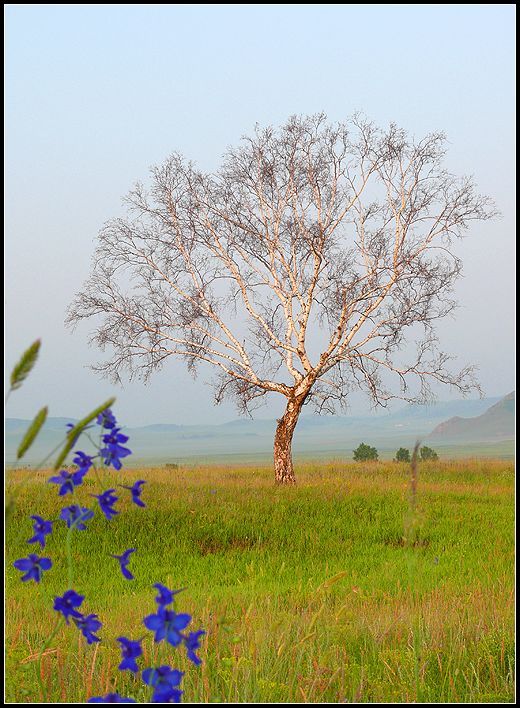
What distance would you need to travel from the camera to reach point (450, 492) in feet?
47.5

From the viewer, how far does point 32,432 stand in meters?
1.74

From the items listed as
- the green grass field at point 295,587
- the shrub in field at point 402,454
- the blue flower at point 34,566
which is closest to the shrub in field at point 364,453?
the shrub in field at point 402,454

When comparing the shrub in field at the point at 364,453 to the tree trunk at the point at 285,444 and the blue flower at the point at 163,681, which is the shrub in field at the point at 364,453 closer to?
the tree trunk at the point at 285,444

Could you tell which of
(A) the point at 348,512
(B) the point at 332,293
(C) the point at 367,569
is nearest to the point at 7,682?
(C) the point at 367,569

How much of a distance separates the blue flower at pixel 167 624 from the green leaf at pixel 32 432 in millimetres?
522

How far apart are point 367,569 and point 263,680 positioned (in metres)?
5.69

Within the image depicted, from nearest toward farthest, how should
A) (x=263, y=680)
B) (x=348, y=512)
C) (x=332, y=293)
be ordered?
(x=263, y=680) < (x=348, y=512) < (x=332, y=293)

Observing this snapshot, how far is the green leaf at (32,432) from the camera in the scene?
172 cm

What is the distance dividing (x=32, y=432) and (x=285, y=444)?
1512 centimetres

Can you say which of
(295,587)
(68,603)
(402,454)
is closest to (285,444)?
(402,454)

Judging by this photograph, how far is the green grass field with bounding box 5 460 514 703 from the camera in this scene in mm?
3738

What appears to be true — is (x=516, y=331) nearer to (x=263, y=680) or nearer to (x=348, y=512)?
(x=263, y=680)

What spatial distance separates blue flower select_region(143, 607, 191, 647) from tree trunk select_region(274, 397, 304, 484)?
1483 cm

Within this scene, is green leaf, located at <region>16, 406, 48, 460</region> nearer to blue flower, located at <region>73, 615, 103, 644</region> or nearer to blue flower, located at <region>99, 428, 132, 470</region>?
blue flower, located at <region>99, 428, 132, 470</region>
